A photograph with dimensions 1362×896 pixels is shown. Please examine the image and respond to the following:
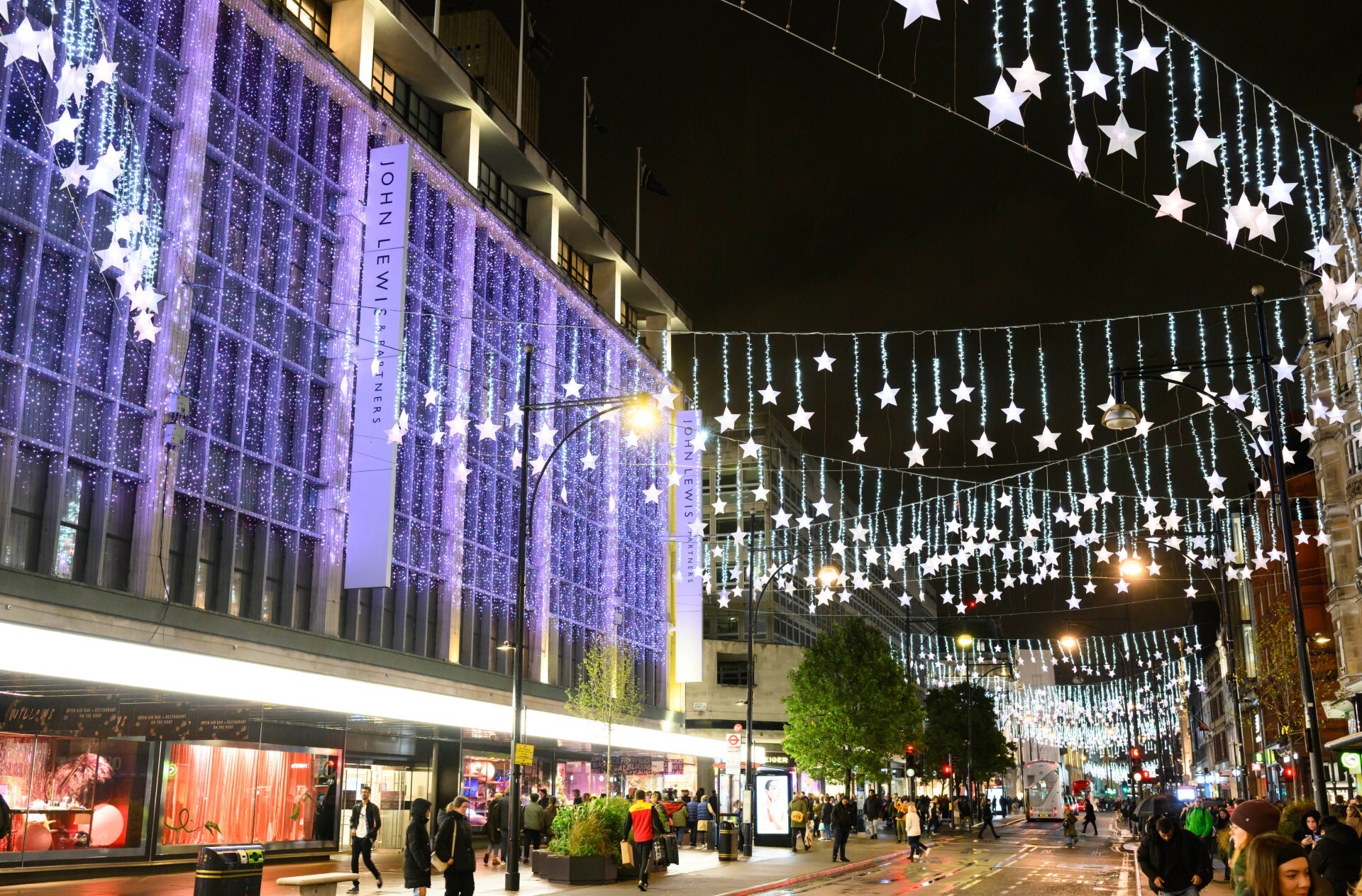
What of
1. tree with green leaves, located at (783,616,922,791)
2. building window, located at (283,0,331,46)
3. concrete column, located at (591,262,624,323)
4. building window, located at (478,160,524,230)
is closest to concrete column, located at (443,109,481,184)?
building window, located at (478,160,524,230)

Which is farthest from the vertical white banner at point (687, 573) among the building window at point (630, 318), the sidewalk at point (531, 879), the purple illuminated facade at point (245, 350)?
the sidewalk at point (531, 879)

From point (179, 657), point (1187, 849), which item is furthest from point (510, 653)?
point (1187, 849)

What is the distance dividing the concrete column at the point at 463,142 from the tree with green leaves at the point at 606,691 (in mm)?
20284

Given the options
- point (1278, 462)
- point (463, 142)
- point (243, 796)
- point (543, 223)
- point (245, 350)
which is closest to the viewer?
point (1278, 462)

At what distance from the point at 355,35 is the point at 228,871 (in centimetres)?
3100

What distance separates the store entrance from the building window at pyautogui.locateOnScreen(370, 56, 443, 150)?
21.1m

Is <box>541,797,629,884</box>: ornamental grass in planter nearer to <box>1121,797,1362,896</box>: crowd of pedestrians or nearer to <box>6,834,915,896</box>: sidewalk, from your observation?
<box>6,834,915,896</box>: sidewalk

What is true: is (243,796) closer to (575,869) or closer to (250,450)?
(575,869)

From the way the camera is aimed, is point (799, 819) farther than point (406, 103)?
No

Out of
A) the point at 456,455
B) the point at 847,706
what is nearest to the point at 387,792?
the point at 456,455

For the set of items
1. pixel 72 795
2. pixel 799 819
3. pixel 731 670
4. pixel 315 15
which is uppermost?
pixel 315 15

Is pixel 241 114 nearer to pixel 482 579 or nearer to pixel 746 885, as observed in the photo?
pixel 482 579

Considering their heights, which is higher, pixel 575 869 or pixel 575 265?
pixel 575 265

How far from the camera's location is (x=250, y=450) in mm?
32156
